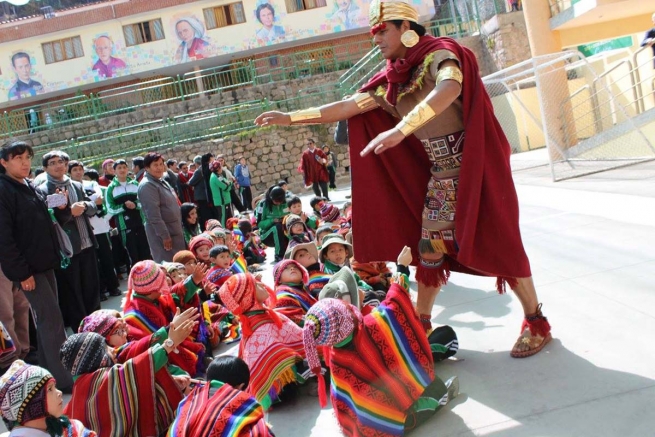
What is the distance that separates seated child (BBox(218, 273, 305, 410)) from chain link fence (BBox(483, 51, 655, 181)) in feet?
23.7

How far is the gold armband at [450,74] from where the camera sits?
3.35 meters

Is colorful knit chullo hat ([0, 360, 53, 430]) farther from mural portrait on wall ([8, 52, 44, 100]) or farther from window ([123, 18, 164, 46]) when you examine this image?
mural portrait on wall ([8, 52, 44, 100])

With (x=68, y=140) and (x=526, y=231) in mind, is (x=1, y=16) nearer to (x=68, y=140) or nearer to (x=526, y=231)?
(x=68, y=140)

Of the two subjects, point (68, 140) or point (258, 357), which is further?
point (68, 140)

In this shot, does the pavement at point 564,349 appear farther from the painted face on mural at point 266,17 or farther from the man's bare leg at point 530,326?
the painted face on mural at point 266,17

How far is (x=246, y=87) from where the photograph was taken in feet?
82.5

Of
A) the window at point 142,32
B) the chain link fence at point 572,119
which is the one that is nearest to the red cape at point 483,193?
the chain link fence at point 572,119

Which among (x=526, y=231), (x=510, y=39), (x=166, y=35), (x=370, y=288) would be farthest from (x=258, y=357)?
(x=166, y=35)

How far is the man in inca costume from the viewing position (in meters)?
3.47

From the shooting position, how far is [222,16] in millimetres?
32156

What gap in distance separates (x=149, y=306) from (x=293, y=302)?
100cm

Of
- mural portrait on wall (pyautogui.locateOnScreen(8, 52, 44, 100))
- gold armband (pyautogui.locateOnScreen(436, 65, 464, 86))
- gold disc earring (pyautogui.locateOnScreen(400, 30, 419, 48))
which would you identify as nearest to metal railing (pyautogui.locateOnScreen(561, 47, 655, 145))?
gold disc earring (pyautogui.locateOnScreen(400, 30, 419, 48))

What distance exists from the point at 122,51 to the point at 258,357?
31673mm

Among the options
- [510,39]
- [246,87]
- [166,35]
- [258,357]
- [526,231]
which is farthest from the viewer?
[166,35]
